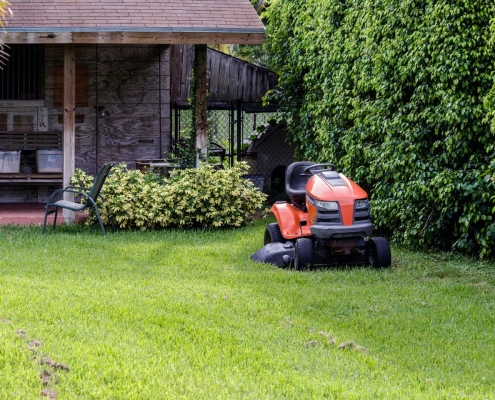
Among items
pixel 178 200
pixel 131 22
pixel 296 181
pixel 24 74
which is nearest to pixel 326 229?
pixel 296 181

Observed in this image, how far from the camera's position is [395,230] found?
10.8 metres

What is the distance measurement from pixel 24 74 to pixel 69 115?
313 cm

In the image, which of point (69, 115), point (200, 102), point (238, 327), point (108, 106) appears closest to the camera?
point (238, 327)

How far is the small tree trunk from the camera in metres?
13.2

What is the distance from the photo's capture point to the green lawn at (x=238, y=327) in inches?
201

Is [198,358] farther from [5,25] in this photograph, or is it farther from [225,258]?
[5,25]

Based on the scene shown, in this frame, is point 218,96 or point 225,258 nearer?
point 225,258

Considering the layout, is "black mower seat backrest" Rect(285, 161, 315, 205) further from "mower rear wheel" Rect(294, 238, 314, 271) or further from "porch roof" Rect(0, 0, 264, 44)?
"porch roof" Rect(0, 0, 264, 44)

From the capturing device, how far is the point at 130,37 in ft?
40.8

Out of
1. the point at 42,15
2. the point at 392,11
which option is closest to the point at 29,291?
the point at 392,11

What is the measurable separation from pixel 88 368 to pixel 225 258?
184 inches

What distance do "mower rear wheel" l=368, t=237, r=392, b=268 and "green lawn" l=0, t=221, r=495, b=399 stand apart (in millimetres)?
145

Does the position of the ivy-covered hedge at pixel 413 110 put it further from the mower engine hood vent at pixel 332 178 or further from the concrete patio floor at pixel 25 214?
the concrete patio floor at pixel 25 214

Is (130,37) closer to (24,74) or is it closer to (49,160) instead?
(49,160)
